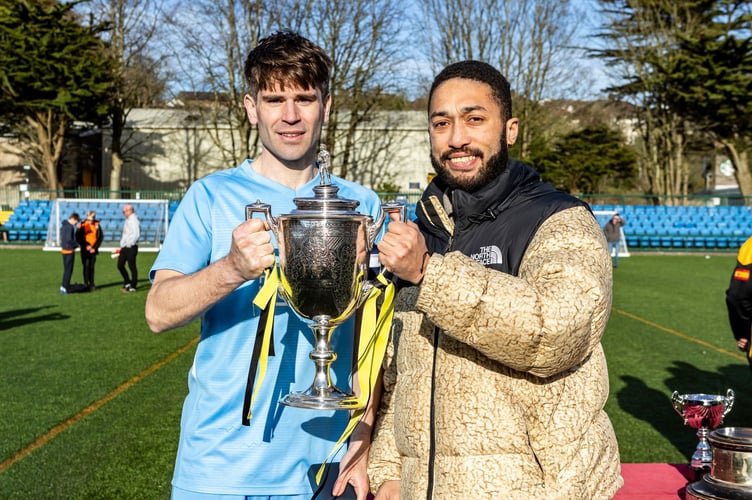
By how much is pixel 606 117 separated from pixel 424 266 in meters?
49.6

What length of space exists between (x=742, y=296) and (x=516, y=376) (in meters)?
4.63

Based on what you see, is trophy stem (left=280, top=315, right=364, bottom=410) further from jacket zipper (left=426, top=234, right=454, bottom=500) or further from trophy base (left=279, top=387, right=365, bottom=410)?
jacket zipper (left=426, top=234, right=454, bottom=500)

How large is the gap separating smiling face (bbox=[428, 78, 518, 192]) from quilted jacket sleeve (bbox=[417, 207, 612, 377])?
45 cm

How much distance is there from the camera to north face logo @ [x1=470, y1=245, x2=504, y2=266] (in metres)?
2.13

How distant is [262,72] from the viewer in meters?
2.54

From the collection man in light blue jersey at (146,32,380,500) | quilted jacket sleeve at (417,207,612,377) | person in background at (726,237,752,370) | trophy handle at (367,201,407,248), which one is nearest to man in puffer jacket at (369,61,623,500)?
quilted jacket sleeve at (417,207,612,377)

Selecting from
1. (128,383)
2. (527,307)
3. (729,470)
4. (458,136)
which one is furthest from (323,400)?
(128,383)

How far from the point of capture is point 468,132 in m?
2.22

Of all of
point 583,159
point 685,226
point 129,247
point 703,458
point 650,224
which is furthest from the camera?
point 583,159

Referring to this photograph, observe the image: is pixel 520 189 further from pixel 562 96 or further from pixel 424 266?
pixel 562 96

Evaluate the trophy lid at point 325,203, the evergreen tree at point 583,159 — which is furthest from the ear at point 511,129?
the evergreen tree at point 583,159

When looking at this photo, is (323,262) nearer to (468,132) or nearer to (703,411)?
(468,132)

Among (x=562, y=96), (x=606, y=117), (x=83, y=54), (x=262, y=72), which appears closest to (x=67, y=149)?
(x=83, y=54)

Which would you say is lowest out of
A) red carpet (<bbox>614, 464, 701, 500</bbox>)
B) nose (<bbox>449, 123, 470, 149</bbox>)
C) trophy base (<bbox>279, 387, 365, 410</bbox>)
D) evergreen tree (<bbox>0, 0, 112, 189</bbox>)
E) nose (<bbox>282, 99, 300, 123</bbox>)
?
red carpet (<bbox>614, 464, 701, 500</bbox>)
